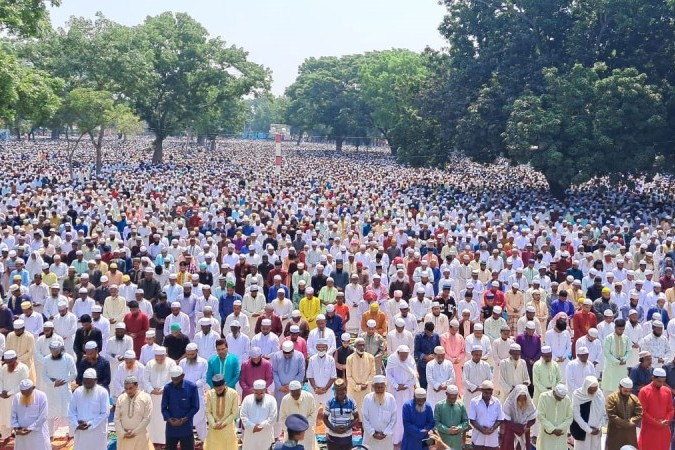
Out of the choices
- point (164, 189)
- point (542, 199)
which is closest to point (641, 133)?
point (542, 199)

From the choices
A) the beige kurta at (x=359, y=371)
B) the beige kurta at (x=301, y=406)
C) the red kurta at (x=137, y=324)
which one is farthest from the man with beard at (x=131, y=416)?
the red kurta at (x=137, y=324)

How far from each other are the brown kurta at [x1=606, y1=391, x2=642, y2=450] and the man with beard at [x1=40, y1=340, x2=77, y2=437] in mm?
4885

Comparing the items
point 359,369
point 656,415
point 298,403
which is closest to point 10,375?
point 298,403

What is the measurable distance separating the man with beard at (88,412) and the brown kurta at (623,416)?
14.2 ft

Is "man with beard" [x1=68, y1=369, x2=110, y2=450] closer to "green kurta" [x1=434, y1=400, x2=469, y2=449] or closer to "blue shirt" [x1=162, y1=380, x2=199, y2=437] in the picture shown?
"blue shirt" [x1=162, y1=380, x2=199, y2=437]

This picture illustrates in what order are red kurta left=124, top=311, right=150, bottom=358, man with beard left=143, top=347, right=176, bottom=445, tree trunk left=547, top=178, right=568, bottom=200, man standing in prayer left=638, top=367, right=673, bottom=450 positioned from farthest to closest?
1. tree trunk left=547, top=178, right=568, bottom=200
2. red kurta left=124, top=311, right=150, bottom=358
3. man with beard left=143, top=347, right=176, bottom=445
4. man standing in prayer left=638, top=367, right=673, bottom=450

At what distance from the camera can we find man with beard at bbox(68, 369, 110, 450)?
5.90 meters

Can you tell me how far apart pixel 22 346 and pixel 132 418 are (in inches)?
81.2

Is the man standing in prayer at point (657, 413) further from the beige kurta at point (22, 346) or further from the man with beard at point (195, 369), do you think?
the beige kurta at point (22, 346)

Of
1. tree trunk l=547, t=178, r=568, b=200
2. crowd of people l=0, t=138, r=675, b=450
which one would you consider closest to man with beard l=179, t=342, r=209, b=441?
crowd of people l=0, t=138, r=675, b=450

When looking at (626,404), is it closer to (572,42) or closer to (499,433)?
(499,433)

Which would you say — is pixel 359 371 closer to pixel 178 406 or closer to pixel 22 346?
pixel 178 406

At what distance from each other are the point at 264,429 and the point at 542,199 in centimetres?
1823

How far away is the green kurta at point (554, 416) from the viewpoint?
6.01 m
